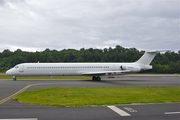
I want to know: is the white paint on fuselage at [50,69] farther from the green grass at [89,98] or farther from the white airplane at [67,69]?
the green grass at [89,98]

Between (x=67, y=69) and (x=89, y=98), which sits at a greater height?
(x=67, y=69)

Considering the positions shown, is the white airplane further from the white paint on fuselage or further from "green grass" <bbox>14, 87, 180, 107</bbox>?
"green grass" <bbox>14, 87, 180, 107</bbox>

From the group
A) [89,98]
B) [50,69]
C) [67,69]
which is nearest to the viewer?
[89,98]

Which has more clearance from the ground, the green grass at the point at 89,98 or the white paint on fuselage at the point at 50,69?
the white paint on fuselage at the point at 50,69

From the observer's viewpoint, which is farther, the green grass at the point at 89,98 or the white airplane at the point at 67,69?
the white airplane at the point at 67,69

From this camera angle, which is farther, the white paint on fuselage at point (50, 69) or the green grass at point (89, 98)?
the white paint on fuselage at point (50, 69)

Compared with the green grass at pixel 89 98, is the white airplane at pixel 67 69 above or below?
above

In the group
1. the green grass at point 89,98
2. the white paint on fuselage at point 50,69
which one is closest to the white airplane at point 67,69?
the white paint on fuselage at point 50,69

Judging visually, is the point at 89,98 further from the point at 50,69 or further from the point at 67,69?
the point at 50,69

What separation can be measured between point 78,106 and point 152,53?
2776cm

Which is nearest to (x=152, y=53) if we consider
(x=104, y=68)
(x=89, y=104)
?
(x=104, y=68)

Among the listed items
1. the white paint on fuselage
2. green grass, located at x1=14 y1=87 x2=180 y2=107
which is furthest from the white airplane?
green grass, located at x1=14 y1=87 x2=180 y2=107

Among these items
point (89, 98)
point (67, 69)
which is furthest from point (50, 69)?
point (89, 98)

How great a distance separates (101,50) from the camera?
372 feet
